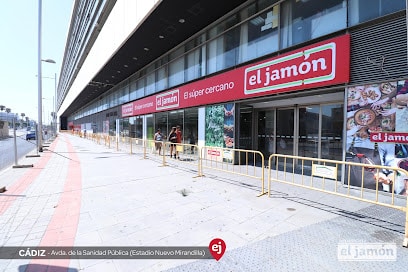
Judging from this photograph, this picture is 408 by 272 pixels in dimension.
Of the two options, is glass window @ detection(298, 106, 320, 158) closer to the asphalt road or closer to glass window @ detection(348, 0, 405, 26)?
glass window @ detection(348, 0, 405, 26)

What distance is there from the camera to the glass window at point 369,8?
17.9ft

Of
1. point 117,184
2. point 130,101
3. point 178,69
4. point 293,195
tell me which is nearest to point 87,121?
point 130,101

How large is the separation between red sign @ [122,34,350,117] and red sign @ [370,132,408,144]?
169 centimetres

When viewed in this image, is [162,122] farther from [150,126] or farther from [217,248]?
[217,248]

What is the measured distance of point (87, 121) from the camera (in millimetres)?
46094

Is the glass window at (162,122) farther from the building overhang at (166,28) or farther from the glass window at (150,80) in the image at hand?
the building overhang at (166,28)

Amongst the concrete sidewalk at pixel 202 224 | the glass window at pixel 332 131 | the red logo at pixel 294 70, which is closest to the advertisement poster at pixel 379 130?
the red logo at pixel 294 70

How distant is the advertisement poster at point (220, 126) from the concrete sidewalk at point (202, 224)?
3.93m


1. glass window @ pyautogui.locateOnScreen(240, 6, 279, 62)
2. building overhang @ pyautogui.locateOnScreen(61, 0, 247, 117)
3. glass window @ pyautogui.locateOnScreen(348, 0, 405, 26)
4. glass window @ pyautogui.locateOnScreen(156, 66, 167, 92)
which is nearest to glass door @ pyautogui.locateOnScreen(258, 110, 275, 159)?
glass window @ pyautogui.locateOnScreen(240, 6, 279, 62)

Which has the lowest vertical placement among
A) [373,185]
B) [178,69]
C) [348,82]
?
[373,185]

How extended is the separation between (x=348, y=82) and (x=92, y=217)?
22.9 feet

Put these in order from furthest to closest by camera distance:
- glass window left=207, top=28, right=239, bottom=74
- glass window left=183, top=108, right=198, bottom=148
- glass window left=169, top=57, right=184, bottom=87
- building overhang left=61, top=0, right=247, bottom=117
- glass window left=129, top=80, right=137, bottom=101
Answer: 1. glass window left=129, top=80, right=137, bottom=101
2. glass window left=169, top=57, right=184, bottom=87
3. glass window left=183, top=108, right=198, bottom=148
4. glass window left=207, top=28, right=239, bottom=74
5. building overhang left=61, top=0, right=247, bottom=117

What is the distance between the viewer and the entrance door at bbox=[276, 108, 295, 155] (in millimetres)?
9438

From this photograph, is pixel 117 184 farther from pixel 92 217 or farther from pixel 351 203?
pixel 351 203
